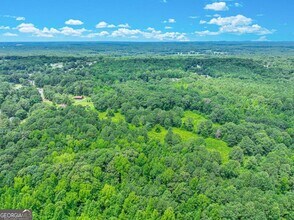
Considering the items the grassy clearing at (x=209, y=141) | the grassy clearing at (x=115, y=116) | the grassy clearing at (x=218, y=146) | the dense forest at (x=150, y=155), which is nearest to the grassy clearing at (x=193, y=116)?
the dense forest at (x=150, y=155)

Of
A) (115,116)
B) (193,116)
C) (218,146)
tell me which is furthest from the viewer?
(193,116)

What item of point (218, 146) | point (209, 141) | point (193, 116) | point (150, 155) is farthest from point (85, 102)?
Answer: point (150, 155)

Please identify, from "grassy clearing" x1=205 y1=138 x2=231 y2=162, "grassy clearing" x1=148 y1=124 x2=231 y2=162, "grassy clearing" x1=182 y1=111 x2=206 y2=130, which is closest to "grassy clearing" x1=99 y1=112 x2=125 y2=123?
"grassy clearing" x1=148 y1=124 x2=231 y2=162

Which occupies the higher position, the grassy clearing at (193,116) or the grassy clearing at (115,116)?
the grassy clearing at (115,116)

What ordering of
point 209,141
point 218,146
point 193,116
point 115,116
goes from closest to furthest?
point 218,146 < point 209,141 < point 115,116 < point 193,116

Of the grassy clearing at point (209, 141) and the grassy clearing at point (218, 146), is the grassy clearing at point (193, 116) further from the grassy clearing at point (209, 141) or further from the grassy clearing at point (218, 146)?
the grassy clearing at point (218, 146)

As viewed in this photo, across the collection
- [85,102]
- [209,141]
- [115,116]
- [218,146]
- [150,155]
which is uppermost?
[150,155]

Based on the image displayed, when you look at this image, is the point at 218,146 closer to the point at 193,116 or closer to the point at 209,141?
the point at 209,141

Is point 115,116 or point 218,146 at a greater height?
point 115,116

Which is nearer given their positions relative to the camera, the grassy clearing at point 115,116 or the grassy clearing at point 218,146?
the grassy clearing at point 218,146
